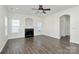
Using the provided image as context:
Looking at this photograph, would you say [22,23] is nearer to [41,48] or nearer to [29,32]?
[29,32]

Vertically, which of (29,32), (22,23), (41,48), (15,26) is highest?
(22,23)

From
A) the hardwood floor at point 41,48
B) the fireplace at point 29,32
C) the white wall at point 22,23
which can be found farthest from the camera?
the fireplace at point 29,32

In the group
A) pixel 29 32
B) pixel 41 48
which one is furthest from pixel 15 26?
pixel 41 48

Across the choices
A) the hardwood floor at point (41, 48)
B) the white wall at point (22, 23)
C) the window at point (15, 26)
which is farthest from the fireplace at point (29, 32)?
the hardwood floor at point (41, 48)

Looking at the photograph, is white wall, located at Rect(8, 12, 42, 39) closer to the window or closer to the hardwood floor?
the window

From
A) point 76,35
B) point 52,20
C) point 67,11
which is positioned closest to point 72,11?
point 67,11

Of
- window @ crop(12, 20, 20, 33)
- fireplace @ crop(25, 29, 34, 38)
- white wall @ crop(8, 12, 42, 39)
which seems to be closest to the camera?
white wall @ crop(8, 12, 42, 39)

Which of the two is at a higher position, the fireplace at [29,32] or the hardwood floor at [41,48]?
the fireplace at [29,32]

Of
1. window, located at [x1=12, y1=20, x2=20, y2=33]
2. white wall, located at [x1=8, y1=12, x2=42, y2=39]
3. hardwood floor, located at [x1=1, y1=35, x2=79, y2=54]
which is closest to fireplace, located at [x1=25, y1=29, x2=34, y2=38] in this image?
white wall, located at [x1=8, y1=12, x2=42, y2=39]

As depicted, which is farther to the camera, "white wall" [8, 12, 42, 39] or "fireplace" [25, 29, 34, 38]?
"fireplace" [25, 29, 34, 38]

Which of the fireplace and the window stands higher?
the window

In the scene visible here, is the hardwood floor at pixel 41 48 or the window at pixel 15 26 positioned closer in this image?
the hardwood floor at pixel 41 48

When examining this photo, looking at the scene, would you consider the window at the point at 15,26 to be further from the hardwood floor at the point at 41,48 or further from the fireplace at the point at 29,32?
the hardwood floor at the point at 41,48
